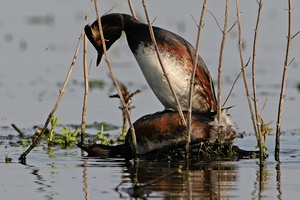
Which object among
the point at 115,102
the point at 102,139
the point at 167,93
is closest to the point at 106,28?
the point at 167,93

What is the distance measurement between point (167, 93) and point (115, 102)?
4.09 m

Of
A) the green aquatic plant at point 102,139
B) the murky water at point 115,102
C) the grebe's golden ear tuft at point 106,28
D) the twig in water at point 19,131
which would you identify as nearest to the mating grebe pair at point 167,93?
the grebe's golden ear tuft at point 106,28

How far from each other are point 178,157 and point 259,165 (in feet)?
2.85

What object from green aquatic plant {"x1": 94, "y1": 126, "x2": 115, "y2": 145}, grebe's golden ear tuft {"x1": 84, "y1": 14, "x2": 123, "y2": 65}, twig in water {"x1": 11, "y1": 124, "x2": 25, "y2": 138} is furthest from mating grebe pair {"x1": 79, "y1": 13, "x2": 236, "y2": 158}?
twig in water {"x1": 11, "y1": 124, "x2": 25, "y2": 138}

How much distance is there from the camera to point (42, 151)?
1016cm

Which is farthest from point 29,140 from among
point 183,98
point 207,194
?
point 207,194

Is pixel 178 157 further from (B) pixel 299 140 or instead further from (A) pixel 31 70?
(A) pixel 31 70

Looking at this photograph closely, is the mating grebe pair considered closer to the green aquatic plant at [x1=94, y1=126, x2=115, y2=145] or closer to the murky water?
the murky water

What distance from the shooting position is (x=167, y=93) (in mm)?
9711

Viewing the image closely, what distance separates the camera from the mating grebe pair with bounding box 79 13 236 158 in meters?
9.48

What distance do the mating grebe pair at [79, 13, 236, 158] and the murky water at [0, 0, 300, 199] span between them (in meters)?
0.34

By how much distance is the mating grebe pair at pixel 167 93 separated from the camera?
948 cm

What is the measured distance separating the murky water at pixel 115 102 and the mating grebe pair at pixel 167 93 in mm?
336

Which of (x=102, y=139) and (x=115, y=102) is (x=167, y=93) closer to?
(x=102, y=139)
